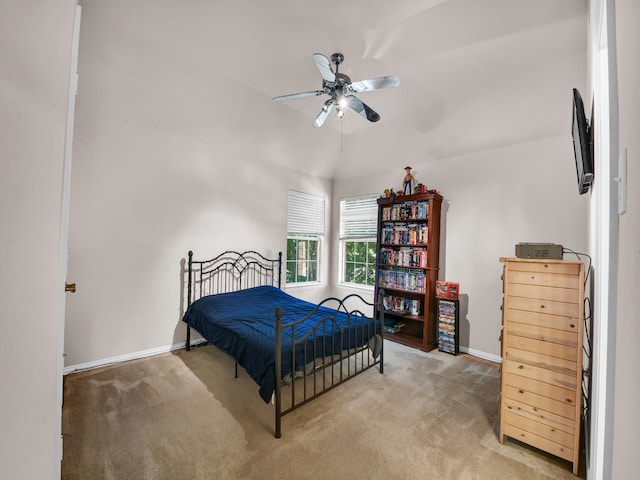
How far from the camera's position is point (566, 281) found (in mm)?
1699

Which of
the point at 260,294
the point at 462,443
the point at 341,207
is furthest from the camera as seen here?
the point at 341,207

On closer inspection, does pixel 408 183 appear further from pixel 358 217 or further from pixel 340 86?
pixel 340 86

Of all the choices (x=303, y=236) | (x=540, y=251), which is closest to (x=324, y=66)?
(x=540, y=251)

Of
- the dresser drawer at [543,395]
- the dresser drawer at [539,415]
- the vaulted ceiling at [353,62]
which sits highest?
the vaulted ceiling at [353,62]

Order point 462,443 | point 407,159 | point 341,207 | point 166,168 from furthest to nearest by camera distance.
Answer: point 341,207 → point 407,159 → point 166,168 → point 462,443

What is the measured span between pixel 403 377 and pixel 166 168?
3.59 metres

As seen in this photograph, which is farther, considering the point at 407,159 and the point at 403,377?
the point at 407,159

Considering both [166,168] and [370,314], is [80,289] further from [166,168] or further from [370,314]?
[370,314]

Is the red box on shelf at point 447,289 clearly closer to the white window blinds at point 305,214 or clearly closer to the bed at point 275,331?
the bed at point 275,331

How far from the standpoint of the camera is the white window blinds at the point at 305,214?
4738mm

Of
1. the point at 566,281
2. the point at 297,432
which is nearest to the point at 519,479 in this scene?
the point at 566,281
